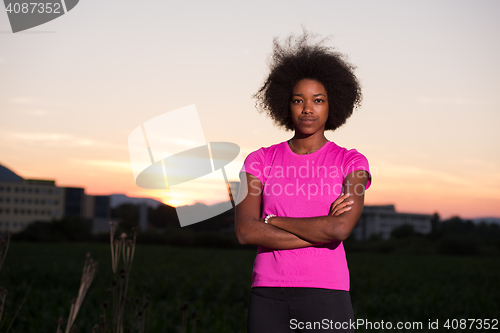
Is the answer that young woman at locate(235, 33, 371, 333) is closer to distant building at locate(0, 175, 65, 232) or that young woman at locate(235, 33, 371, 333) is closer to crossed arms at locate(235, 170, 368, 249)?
crossed arms at locate(235, 170, 368, 249)

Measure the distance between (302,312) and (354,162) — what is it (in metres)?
0.75

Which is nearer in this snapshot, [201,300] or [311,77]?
[311,77]

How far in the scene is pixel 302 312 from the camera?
2.00 m

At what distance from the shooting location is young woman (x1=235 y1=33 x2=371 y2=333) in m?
2.01

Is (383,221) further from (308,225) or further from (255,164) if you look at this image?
(308,225)

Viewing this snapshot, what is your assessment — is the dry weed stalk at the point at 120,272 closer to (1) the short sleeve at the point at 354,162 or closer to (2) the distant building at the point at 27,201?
(1) the short sleeve at the point at 354,162

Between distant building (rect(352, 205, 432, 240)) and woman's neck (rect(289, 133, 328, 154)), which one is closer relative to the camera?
woman's neck (rect(289, 133, 328, 154))

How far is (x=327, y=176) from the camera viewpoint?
7.23 feet

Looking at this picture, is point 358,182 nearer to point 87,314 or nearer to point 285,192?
point 285,192

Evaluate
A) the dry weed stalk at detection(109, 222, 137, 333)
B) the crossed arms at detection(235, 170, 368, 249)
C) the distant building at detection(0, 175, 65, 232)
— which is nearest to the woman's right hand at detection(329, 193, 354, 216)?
the crossed arms at detection(235, 170, 368, 249)

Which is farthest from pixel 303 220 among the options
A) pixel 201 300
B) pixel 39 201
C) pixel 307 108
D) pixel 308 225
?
pixel 39 201

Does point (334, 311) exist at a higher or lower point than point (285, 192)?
lower

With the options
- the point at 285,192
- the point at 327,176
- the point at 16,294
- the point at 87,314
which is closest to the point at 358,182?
the point at 327,176

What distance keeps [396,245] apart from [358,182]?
70.9 m
